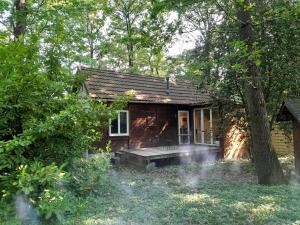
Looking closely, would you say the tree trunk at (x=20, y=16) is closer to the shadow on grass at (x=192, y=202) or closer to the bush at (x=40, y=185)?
the shadow on grass at (x=192, y=202)

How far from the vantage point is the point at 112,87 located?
13531mm

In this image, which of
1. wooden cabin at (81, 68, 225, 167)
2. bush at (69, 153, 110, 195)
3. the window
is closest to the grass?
bush at (69, 153, 110, 195)

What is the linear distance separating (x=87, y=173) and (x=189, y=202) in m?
2.19

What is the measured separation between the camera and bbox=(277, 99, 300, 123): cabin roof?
8440mm

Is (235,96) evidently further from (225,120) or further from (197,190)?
(197,190)

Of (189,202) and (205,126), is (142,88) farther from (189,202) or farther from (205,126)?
(189,202)

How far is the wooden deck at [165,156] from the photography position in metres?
11.3

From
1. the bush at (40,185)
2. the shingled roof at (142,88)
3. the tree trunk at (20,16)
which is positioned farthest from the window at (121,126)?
the bush at (40,185)

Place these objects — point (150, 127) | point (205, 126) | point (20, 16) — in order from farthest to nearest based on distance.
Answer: point (205, 126)
point (150, 127)
point (20, 16)

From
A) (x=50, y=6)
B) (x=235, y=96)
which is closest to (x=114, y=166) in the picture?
(x=235, y=96)

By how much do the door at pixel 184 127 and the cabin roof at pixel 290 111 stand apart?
21.9ft

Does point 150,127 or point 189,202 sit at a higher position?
point 150,127

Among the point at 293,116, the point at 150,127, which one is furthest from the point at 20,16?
the point at 293,116

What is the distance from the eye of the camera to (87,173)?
594cm
